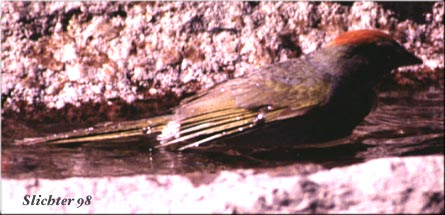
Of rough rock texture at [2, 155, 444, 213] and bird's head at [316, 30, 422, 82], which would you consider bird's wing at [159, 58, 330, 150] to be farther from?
rough rock texture at [2, 155, 444, 213]

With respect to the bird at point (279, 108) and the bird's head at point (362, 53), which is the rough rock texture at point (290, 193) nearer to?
the bird at point (279, 108)

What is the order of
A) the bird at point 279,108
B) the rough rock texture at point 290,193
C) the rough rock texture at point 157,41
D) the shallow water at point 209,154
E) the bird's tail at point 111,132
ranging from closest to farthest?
the rough rock texture at point 290,193
the shallow water at point 209,154
the bird's tail at point 111,132
the bird at point 279,108
the rough rock texture at point 157,41

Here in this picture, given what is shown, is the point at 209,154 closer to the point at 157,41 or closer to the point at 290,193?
the point at 157,41

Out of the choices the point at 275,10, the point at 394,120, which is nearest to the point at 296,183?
the point at 394,120

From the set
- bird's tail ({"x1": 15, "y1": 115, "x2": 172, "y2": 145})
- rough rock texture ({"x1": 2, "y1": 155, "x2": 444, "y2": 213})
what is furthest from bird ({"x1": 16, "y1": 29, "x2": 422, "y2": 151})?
rough rock texture ({"x1": 2, "y1": 155, "x2": 444, "y2": 213})

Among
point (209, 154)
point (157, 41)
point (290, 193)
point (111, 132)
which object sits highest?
point (157, 41)

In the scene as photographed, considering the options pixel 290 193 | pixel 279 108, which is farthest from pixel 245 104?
pixel 290 193

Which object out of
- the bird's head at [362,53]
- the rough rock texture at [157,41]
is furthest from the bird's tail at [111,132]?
the bird's head at [362,53]
